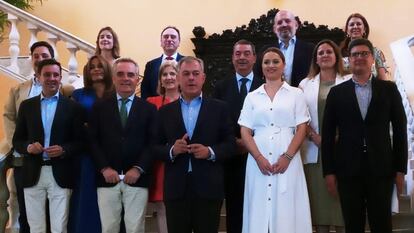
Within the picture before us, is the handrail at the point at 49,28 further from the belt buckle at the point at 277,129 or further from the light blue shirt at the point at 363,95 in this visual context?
the light blue shirt at the point at 363,95

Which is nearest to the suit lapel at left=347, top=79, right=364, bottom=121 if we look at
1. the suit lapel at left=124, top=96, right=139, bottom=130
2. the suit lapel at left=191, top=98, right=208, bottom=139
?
the suit lapel at left=191, top=98, right=208, bottom=139

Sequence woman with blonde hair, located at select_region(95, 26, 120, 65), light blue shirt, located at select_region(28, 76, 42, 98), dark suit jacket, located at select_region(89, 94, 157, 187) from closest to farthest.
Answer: dark suit jacket, located at select_region(89, 94, 157, 187) < light blue shirt, located at select_region(28, 76, 42, 98) < woman with blonde hair, located at select_region(95, 26, 120, 65)

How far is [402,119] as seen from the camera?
3.22 m

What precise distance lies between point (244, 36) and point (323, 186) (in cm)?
387

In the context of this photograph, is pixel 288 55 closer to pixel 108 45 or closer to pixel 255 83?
pixel 255 83

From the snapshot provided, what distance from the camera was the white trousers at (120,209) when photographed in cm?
343

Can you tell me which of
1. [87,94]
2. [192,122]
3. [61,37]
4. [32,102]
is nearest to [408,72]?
[192,122]

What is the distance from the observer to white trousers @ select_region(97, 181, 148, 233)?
3430 millimetres

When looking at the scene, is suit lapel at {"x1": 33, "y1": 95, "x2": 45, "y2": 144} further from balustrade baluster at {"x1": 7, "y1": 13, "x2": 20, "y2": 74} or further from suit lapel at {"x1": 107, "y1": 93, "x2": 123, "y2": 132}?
balustrade baluster at {"x1": 7, "y1": 13, "x2": 20, "y2": 74}

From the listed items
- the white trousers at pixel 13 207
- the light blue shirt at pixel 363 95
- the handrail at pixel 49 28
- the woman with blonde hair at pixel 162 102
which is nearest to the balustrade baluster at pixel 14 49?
the handrail at pixel 49 28

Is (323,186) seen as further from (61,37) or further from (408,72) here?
(61,37)

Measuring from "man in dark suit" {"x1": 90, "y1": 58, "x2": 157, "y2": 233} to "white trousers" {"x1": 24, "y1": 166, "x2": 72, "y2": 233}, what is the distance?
28 centimetres

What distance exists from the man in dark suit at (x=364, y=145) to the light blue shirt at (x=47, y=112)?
1.72 metres

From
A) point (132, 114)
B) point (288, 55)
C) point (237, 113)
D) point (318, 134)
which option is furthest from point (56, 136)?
point (288, 55)
